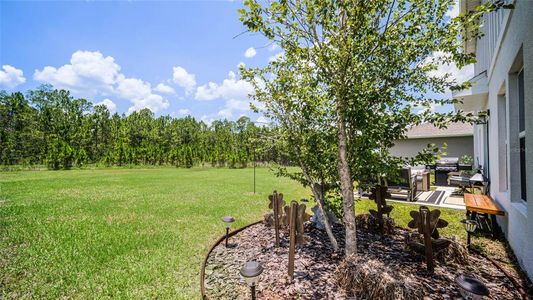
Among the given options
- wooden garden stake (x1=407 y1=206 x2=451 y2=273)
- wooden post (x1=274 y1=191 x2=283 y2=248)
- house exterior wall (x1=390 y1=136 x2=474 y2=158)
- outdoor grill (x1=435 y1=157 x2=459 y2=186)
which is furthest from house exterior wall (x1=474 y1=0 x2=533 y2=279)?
house exterior wall (x1=390 y1=136 x2=474 y2=158)

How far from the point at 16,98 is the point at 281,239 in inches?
1850

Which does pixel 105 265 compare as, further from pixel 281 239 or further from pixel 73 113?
pixel 73 113

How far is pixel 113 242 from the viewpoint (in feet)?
15.5

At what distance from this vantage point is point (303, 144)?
150 inches

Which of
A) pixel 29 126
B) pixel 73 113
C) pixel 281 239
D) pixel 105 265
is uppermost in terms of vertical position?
pixel 73 113

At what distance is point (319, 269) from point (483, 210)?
132 inches

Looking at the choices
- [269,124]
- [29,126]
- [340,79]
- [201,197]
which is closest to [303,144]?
[269,124]

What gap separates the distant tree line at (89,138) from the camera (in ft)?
89.9

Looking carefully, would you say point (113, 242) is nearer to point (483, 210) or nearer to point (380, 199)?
point (380, 199)

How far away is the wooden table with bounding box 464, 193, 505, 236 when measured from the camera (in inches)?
160

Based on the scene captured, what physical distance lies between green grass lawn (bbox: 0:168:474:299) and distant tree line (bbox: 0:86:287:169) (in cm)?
1647

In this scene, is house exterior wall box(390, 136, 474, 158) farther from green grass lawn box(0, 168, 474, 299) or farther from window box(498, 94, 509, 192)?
green grass lawn box(0, 168, 474, 299)

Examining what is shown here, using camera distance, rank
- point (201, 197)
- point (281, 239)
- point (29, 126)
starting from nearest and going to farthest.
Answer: point (281, 239) < point (201, 197) < point (29, 126)

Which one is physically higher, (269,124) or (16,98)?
(16,98)
